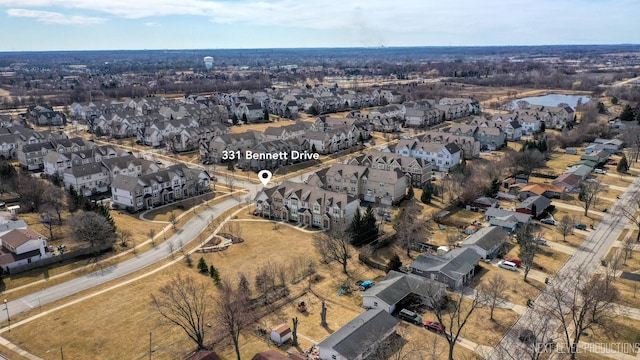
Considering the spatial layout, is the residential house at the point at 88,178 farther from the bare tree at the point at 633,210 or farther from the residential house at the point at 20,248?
the bare tree at the point at 633,210

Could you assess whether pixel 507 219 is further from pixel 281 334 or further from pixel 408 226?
pixel 281 334

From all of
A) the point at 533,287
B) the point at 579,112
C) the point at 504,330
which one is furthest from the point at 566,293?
the point at 579,112

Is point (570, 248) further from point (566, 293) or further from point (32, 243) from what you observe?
point (32, 243)

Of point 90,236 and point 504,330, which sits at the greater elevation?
point 90,236

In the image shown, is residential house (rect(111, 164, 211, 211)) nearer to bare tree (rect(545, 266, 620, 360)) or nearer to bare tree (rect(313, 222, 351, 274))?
bare tree (rect(313, 222, 351, 274))

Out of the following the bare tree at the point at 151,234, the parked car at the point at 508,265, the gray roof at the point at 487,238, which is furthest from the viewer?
the bare tree at the point at 151,234

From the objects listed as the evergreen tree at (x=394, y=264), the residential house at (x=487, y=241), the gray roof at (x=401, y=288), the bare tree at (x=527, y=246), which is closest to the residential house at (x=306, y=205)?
the evergreen tree at (x=394, y=264)
